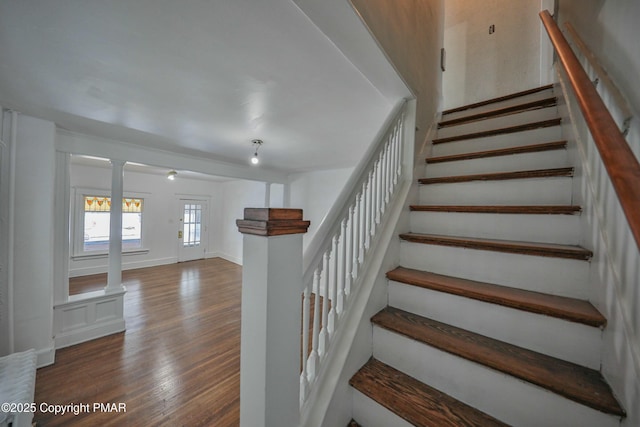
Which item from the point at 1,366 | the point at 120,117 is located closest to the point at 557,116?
the point at 120,117

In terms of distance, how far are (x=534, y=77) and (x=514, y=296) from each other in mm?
3388

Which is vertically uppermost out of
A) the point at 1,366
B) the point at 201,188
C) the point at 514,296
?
the point at 201,188

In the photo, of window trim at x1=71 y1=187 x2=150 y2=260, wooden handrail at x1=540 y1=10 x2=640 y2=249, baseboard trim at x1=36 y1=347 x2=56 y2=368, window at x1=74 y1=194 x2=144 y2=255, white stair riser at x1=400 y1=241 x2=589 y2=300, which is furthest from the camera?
window at x1=74 y1=194 x2=144 y2=255

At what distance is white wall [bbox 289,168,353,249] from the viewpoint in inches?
172

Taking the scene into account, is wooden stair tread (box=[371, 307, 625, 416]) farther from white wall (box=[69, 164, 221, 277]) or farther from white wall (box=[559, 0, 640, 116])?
white wall (box=[69, 164, 221, 277])

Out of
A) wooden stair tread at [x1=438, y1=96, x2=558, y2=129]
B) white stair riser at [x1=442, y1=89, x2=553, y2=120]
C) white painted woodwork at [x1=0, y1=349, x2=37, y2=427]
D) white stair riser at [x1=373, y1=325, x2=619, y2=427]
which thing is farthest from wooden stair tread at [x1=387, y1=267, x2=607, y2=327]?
white painted woodwork at [x1=0, y1=349, x2=37, y2=427]

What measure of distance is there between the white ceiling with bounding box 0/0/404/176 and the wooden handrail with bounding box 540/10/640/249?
3.37 feet

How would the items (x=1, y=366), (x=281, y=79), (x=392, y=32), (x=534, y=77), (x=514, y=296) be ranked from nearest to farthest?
(x=514, y=296)
(x=392, y=32)
(x=281, y=79)
(x=1, y=366)
(x=534, y=77)

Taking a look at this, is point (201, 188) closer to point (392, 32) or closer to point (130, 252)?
point (130, 252)

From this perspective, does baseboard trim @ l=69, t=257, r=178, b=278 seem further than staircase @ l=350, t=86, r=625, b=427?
Yes

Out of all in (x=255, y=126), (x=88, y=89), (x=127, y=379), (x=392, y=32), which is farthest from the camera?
(x=255, y=126)

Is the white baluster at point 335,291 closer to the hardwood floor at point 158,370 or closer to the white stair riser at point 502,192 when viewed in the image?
the white stair riser at point 502,192

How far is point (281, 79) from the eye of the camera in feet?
4.96

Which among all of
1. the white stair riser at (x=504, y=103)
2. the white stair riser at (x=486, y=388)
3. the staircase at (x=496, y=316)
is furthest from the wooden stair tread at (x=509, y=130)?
the white stair riser at (x=486, y=388)
